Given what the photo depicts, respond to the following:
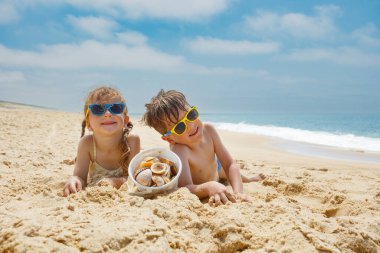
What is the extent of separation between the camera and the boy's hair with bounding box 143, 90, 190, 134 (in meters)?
3.30

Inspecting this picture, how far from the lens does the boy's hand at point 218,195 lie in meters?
2.51

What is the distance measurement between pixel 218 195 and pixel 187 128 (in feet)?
3.03

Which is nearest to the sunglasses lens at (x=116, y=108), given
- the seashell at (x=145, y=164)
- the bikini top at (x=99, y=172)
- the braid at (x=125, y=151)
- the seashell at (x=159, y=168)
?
the braid at (x=125, y=151)

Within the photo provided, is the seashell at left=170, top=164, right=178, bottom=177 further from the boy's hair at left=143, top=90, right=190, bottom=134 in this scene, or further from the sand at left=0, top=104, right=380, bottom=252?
the boy's hair at left=143, top=90, right=190, bottom=134

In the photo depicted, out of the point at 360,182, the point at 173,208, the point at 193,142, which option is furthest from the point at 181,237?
the point at 360,182

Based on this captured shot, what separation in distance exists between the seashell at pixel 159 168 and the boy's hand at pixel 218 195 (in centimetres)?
41

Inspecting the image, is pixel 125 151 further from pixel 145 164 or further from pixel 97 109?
pixel 145 164

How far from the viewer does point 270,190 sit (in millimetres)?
3502

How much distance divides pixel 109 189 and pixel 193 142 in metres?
1.06

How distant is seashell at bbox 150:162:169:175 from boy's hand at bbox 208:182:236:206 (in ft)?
1.36

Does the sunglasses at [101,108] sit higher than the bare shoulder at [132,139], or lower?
higher

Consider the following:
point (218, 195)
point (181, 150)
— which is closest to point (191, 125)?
point (181, 150)

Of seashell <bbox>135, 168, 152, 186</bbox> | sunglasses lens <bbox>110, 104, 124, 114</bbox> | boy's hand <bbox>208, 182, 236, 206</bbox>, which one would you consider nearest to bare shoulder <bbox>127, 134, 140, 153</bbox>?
sunglasses lens <bbox>110, 104, 124, 114</bbox>

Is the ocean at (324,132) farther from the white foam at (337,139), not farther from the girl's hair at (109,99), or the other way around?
the girl's hair at (109,99)
